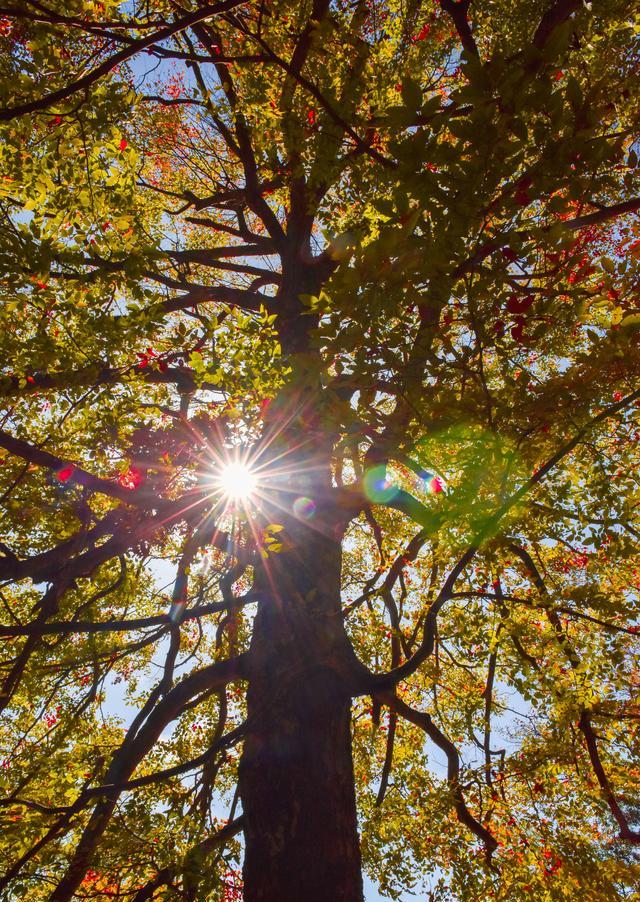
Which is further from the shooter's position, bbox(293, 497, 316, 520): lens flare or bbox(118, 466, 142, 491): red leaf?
bbox(118, 466, 142, 491): red leaf

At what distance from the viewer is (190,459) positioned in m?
4.29

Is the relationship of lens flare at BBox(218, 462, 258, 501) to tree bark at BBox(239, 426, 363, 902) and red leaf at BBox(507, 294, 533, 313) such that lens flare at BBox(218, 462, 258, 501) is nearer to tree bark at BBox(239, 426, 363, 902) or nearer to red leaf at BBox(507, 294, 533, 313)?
tree bark at BBox(239, 426, 363, 902)

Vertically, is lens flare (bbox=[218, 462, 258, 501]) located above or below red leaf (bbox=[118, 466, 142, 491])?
below

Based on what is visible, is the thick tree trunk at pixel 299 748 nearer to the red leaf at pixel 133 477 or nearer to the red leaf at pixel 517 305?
the red leaf at pixel 133 477

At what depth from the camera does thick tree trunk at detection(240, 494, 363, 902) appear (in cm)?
231

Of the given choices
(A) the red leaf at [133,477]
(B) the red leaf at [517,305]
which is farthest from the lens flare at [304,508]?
(B) the red leaf at [517,305]

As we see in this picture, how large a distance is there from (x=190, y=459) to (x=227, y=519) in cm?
88

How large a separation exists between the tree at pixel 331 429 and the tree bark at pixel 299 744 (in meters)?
0.02

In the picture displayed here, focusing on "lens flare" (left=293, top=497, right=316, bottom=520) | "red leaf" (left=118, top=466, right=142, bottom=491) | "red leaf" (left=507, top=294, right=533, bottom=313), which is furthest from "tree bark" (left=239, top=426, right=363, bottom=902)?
"red leaf" (left=507, top=294, right=533, bottom=313)

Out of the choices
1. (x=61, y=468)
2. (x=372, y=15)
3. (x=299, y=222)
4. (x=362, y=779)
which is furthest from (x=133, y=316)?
(x=362, y=779)

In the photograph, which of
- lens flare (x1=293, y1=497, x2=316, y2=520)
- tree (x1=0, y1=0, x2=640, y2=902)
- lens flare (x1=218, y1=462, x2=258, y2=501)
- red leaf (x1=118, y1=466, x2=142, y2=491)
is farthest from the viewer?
red leaf (x1=118, y1=466, x2=142, y2=491)

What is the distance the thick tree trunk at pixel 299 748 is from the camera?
2.31 m

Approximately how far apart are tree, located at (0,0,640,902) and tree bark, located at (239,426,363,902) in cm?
2

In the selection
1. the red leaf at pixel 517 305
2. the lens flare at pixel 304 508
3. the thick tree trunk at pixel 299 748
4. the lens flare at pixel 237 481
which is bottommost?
the thick tree trunk at pixel 299 748
